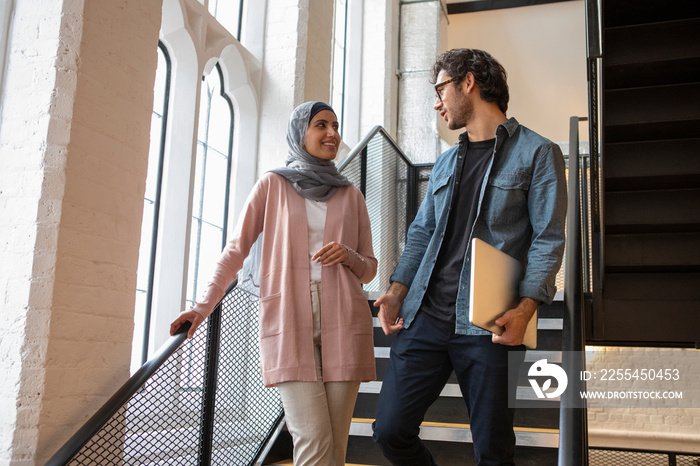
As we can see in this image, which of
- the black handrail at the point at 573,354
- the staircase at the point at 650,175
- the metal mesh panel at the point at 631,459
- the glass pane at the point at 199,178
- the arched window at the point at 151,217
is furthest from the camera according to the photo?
the metal mesh panel at the point at 631,459

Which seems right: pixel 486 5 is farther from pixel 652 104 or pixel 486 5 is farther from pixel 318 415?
pixel 318 415

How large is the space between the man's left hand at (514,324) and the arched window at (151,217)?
2.30m

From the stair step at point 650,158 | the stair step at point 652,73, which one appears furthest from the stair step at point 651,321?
the stair step at point 652,73

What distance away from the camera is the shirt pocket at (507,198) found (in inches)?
69.7

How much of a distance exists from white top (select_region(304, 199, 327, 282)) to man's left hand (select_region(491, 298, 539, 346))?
1.82 ft

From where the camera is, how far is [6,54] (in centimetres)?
252

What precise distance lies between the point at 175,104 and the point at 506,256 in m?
2.73

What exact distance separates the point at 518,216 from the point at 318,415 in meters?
0.75

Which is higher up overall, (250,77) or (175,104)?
(250,77)

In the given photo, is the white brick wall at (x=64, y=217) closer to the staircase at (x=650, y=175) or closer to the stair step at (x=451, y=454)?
the stair step at (x=451, y=454)

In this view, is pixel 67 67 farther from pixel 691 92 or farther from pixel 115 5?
pixel 691 92

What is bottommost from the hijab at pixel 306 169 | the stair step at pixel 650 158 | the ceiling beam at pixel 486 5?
the hijab at pixel 306 169

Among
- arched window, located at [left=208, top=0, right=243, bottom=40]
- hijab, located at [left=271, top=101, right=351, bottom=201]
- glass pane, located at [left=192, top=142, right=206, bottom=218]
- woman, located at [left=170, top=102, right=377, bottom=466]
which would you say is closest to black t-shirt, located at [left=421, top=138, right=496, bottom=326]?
woman, located at [left=170, top=102, right=377, bottom=466]

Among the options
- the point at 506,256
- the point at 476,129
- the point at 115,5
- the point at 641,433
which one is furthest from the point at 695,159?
the point at 641,433
